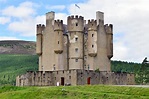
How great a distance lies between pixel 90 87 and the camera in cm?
5334

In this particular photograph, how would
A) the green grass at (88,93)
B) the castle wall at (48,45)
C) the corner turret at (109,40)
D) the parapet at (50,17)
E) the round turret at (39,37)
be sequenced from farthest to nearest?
the corner turret at (109,40) < the round turret at (39,37) < the parapet at (50,17) < the castle wall at (48,45) < the green grass at (88,93)

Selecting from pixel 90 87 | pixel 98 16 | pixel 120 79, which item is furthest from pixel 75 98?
pixel 98 16

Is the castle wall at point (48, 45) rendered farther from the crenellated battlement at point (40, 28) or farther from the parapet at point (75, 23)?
the parapet at point (75, 23)

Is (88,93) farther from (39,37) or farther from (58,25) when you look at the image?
(39,37)

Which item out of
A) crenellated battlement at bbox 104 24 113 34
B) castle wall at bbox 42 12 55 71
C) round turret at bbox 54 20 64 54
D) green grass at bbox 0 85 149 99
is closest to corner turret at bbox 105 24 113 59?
crenellated battlement at bbox 104 24 113 34

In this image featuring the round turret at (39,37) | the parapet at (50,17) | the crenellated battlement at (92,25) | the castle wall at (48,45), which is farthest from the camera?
the round turret at (39,37)

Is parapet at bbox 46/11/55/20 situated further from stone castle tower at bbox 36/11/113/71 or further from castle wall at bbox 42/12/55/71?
stone castle tower at bbox 36/11/113/71

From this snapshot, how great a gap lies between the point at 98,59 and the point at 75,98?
127ft

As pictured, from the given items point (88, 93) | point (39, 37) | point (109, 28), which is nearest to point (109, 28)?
point (109, 28)

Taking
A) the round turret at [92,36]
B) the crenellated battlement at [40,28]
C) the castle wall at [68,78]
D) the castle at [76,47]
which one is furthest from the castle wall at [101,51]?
the crenellated battlement at [40,28]

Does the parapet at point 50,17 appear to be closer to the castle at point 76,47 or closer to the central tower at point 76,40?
the castle at point 76,47

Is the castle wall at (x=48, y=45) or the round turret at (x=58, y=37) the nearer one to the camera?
the round turret at (x=58, y=37)

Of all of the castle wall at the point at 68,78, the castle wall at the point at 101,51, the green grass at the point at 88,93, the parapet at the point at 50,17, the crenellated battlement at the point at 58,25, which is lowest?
the green grass at the point at 88,93

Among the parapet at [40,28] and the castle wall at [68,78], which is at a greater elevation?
the parapet at [40,28]
